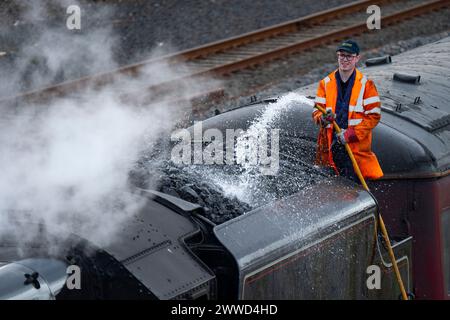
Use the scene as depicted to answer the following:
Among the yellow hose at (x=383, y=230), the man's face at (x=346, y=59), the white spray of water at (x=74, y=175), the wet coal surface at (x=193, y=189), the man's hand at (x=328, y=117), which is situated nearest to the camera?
the white spray of water at (x=74, y=175)

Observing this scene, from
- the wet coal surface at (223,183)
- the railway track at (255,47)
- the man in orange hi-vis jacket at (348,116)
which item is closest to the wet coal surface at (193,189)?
the wet coal surface at (223,183)

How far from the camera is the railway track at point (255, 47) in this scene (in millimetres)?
10094

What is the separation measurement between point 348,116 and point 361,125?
0.63 feet

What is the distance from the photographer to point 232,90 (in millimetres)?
10664

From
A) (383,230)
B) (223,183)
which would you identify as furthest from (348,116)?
(223,183)

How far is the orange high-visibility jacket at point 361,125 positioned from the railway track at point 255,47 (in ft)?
17.2

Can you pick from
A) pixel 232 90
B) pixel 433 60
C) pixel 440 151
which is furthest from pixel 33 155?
pixel 232 90

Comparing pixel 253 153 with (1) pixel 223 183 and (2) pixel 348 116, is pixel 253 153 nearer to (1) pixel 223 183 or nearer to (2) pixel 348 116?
(1) pixel 223 183

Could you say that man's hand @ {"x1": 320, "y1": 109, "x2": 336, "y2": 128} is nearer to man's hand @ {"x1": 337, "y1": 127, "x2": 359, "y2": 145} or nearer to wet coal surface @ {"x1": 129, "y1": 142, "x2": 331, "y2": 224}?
man's hand @ {"x1": 337, "y1": 127, "x2": 359, "y2": 145}

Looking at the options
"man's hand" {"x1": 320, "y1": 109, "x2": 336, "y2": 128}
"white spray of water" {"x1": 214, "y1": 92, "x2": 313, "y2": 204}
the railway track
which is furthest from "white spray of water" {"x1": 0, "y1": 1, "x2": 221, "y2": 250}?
the railway track

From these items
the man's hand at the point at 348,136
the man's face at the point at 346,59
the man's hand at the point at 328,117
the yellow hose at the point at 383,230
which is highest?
the man's face at the point at 346,59

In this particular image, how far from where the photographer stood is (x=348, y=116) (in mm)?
4836

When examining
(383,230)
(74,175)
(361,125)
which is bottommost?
(383,230)

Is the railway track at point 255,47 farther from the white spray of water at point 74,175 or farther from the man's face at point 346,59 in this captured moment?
the man's face at point 346,59
